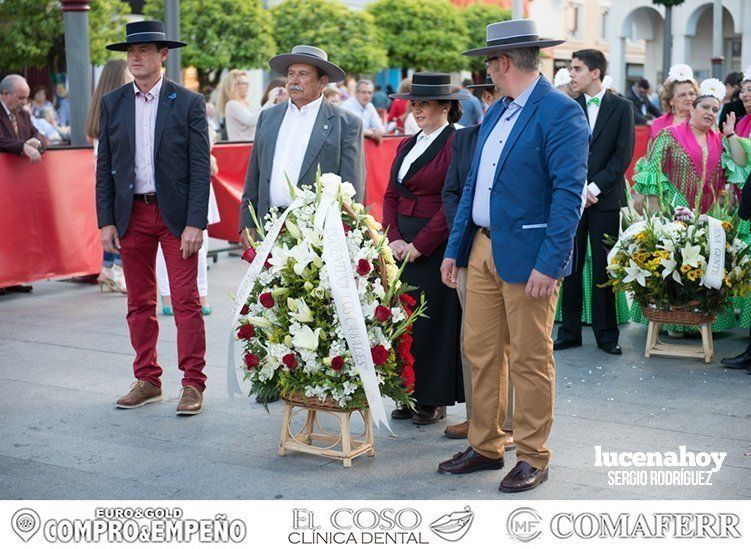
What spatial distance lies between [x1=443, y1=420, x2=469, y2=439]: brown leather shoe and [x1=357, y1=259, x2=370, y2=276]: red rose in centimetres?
117

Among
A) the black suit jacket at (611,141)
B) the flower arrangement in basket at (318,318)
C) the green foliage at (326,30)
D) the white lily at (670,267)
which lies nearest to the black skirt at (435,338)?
the flower arrangement in basket at (318,318)

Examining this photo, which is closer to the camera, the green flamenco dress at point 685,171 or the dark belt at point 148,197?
the dark belt at point 148,197

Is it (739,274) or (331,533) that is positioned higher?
(739,274)

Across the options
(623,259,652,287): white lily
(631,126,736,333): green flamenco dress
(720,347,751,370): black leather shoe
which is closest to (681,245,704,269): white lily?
(623,259,652,287): white lily

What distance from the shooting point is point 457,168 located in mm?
5891

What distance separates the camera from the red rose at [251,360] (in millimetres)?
5570

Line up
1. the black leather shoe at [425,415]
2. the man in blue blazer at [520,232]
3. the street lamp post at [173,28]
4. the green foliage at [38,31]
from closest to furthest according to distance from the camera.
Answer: the man in blue blazer at [520,232]
the black leather shoe at [425,415]
the street lamp post at [173,28]
the green foliage at [38,31]

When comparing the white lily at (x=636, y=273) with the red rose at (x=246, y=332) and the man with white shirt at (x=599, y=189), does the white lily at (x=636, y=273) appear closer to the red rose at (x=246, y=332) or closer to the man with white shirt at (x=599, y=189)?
the man with white shirt at (x=599, y=189)

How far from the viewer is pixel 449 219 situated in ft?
19.4

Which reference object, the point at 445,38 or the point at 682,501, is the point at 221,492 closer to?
the point at 682,501

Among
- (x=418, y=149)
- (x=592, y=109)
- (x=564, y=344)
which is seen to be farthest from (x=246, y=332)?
(x=592, y=109)

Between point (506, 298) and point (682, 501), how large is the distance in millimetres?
1173

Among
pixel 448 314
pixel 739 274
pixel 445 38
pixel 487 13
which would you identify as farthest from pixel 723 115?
pixel 487 13

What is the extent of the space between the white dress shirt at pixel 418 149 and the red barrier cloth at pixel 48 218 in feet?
16.6
